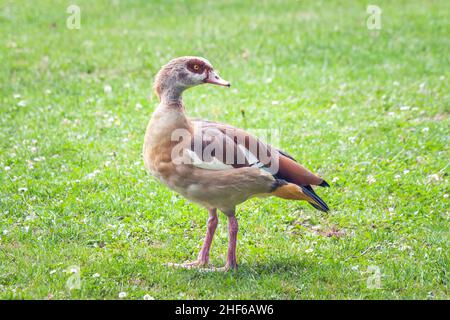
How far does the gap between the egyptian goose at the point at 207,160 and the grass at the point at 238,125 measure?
0.65m

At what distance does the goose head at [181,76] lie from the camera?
5.69 metres

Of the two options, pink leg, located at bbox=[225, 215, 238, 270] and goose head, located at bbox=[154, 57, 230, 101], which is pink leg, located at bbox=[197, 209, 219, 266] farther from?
goose head, located at bbox=[154, 57, 230, 101]

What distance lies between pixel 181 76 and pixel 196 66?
0.49ft

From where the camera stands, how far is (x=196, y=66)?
18.8ft

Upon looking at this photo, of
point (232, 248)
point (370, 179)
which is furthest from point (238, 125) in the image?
point (232, 248)

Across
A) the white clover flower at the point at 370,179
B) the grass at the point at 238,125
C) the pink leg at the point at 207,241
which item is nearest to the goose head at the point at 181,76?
the pink leg at the point at 207,241

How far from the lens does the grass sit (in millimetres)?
5680

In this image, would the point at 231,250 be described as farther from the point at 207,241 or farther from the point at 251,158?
the point at 251,158

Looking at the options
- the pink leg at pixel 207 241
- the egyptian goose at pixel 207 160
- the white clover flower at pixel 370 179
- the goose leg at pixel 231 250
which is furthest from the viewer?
the white clover flower at pixel 370 179

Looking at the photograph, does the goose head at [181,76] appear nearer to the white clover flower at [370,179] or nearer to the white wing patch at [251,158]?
the white wing patch at [251,158]

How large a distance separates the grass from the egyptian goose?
25.4 inches

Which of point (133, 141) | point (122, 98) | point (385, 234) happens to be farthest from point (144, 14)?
Result: point (385, 234)
